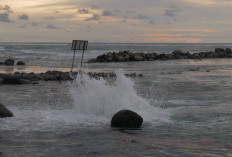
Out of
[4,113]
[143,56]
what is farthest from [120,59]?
[4,113]

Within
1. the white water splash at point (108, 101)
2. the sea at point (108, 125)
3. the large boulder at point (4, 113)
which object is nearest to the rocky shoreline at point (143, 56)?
the sea at point (108, 125)

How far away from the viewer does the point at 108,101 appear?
11.7 meters

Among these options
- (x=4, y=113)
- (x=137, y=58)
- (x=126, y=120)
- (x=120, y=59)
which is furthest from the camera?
(x=137, y=58)

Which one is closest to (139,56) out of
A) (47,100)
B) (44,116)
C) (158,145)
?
(47,100)

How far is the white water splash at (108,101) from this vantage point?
11484 mm

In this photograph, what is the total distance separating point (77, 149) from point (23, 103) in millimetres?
6847

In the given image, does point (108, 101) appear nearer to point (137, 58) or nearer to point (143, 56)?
point (137, 58)

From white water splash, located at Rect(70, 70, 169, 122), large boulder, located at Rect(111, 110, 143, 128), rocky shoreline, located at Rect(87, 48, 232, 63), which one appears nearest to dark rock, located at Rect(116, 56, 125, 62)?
rocky shoreline, located at Rect(87, 48, 232, 63)

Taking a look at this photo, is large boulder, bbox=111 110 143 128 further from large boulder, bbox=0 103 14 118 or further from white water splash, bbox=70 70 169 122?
large boulder, bbox=0 103 14 118

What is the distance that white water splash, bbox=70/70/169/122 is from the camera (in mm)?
11484

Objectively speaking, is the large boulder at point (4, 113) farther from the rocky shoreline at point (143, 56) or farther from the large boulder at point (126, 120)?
the rocky shoreline at point (143, 56)

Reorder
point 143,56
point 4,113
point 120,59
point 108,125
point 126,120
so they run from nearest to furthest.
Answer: point 126,120
point 108,125
point 4,113
point 120,59
point 143,56

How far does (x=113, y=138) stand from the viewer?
8.45m

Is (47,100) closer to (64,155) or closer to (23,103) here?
(23,103)
